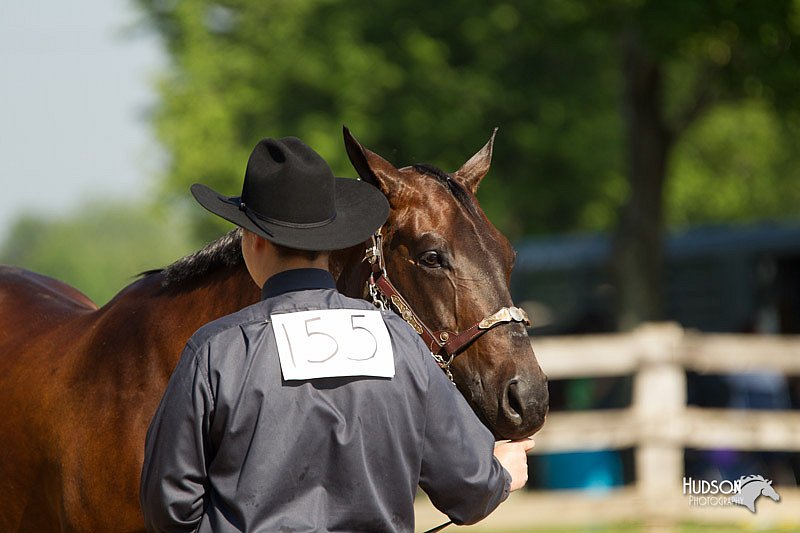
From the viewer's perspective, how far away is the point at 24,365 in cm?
434

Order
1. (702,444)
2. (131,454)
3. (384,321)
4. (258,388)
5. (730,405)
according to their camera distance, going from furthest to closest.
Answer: (730,405) < (702,444) < (131,454) < (384,321) < (258,388)

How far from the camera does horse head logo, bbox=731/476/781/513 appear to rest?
8211 millimetres

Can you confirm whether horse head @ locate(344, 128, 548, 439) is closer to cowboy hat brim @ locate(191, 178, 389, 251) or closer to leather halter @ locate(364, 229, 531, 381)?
leather halter @ locate(364, 229, 531, 381)

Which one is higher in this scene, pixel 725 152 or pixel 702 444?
pixel 725 152

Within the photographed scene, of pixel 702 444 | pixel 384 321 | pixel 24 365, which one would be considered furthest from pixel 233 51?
pixel 384 321

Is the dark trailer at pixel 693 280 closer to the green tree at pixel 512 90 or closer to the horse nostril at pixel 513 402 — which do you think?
the green tree at pixel 512 90

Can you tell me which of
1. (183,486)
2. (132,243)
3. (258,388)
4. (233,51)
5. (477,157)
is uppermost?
(132,243)

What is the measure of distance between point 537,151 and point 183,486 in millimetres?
15684

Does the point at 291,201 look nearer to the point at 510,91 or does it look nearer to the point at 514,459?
the point at 514,459

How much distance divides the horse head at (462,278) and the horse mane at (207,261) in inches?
21.3

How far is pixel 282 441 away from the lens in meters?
2.44

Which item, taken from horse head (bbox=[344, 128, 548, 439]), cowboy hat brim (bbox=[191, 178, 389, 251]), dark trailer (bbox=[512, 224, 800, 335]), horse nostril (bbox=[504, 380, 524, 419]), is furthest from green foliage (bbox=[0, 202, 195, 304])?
cowboy hat brim (bbox=[191, 178, 389, 251])

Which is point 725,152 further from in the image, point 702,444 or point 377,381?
point 377,381

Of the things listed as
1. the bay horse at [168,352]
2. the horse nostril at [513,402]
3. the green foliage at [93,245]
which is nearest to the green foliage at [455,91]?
the bay horse at [168,352]
